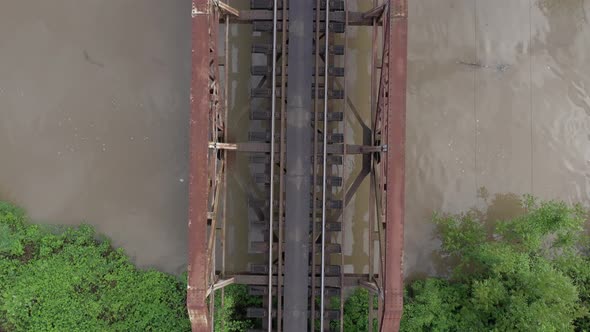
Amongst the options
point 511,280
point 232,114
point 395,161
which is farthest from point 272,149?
point 511,280

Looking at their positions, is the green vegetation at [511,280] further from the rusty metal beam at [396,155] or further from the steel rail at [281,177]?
the steel rail at [281,177]

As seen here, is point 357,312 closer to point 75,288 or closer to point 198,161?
point 198,161

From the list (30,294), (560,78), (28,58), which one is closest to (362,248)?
(560,78)

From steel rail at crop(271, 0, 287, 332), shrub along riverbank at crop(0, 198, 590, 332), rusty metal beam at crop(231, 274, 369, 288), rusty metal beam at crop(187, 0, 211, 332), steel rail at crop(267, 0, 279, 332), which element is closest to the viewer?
rusty metal beam at crop(187, 0, 211, 332)

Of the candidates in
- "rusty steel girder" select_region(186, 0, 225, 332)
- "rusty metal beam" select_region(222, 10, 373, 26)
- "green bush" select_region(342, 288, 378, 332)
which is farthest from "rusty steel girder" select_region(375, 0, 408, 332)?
"rusty steel girder" select_region(186, 0, 225, 332)

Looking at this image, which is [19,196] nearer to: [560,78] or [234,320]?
[234,320]

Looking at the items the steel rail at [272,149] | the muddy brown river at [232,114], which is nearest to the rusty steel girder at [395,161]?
the steel rail at [272,149]

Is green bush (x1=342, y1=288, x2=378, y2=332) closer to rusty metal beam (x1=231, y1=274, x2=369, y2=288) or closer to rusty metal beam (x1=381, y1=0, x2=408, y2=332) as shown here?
rusty metal beam (x1=231, y1=274, x2=369, y2=288)
